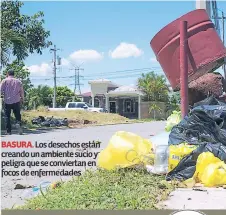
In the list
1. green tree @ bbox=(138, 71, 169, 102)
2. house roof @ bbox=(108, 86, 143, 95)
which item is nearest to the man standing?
house roof @ bbox=(108, 86, 143, 95)

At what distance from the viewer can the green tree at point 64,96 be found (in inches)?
1290

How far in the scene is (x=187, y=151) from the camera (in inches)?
146

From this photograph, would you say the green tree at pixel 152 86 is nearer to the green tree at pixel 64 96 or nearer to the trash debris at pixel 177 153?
the green tree at pixel 64 96

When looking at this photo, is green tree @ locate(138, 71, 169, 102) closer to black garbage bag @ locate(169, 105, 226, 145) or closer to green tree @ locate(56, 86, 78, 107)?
green tree @ locate(56, 86, 78, 107)

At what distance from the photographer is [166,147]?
381cm

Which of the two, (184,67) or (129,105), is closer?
(184,67)

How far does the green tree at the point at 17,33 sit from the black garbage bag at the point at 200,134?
5.90m

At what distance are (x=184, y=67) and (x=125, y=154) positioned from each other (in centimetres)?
94

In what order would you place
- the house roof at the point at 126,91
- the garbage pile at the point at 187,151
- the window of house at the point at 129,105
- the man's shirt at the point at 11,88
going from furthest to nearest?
the house roof at the point at 126,91, the window of house at the point at 129,105, the man's shirt at the point at 11,88, the garbage pile at the point at 187,151

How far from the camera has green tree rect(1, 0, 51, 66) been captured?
414 inches

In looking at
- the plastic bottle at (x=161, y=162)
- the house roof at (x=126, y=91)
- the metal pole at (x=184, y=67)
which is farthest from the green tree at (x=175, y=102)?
the house roof at (x=126, y=91)

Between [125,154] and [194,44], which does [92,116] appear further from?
[125,154]

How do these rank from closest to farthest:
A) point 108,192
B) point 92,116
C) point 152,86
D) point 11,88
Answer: point 108,192 → point 11,88 → point 92,116 → point 152,86

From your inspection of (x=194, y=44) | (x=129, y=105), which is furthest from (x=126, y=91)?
(x=194, y=44)
